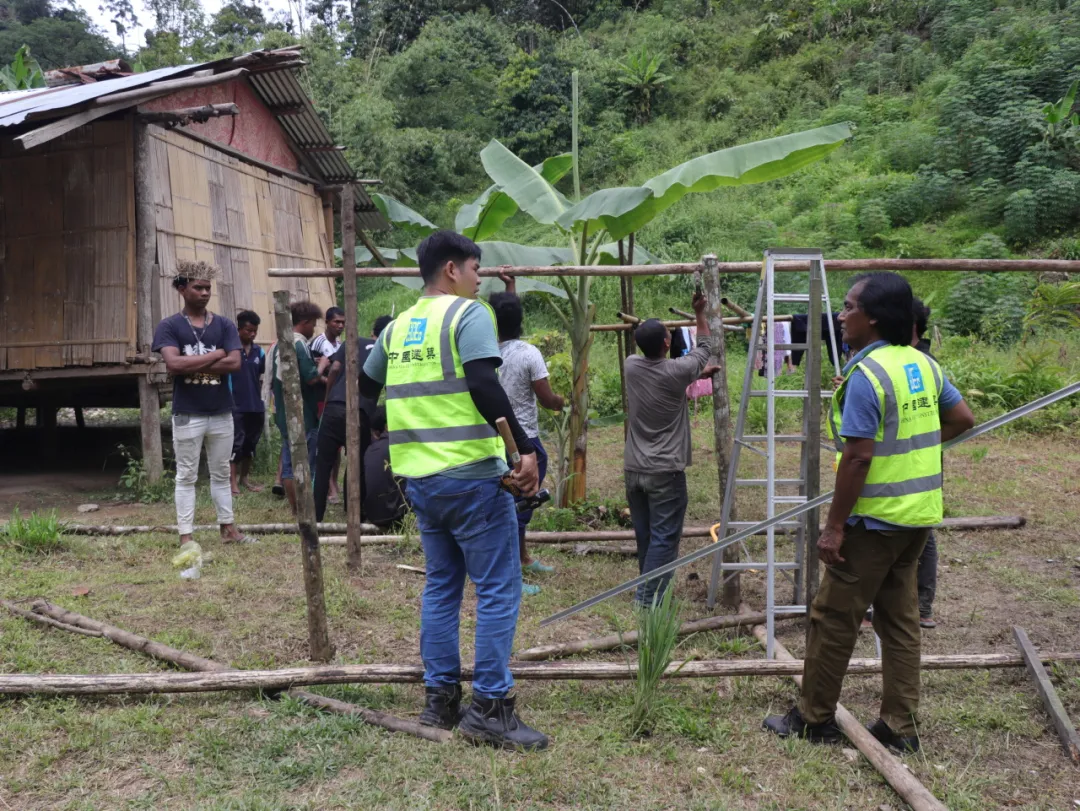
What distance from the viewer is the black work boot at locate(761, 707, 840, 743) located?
350cm

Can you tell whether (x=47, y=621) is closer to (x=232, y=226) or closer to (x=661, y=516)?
(x=661, y=516)

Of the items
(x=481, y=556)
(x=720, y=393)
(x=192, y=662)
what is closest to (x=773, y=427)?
(x=720, y=393)

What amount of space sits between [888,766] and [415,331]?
96.0 inches

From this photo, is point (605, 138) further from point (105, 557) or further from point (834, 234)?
point (105, 557)

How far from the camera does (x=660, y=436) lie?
4.91m

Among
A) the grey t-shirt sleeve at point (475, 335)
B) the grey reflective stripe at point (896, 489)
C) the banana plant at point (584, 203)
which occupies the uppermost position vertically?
the banana plant at point (584, 203)

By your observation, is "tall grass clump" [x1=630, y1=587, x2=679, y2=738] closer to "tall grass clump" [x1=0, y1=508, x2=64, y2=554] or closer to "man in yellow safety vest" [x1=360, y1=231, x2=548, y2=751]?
"man in yellow safety vest" [x1=360, y1=231, x2=548, y2=751]

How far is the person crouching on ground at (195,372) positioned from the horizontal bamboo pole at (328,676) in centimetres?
203

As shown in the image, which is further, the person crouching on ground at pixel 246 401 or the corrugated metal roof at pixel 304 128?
the corrugated metal roof at pixel 304 128

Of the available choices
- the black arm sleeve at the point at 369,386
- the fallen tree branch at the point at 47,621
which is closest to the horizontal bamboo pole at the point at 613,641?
the black arm sleeve at the point at 369,386

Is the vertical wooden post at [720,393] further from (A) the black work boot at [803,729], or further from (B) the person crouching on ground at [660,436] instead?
(A) the black work boot at [803,729]

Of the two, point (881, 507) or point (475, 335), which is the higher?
point (475, 335)

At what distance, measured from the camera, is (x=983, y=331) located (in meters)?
13.5

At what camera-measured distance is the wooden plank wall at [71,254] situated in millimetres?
8828
